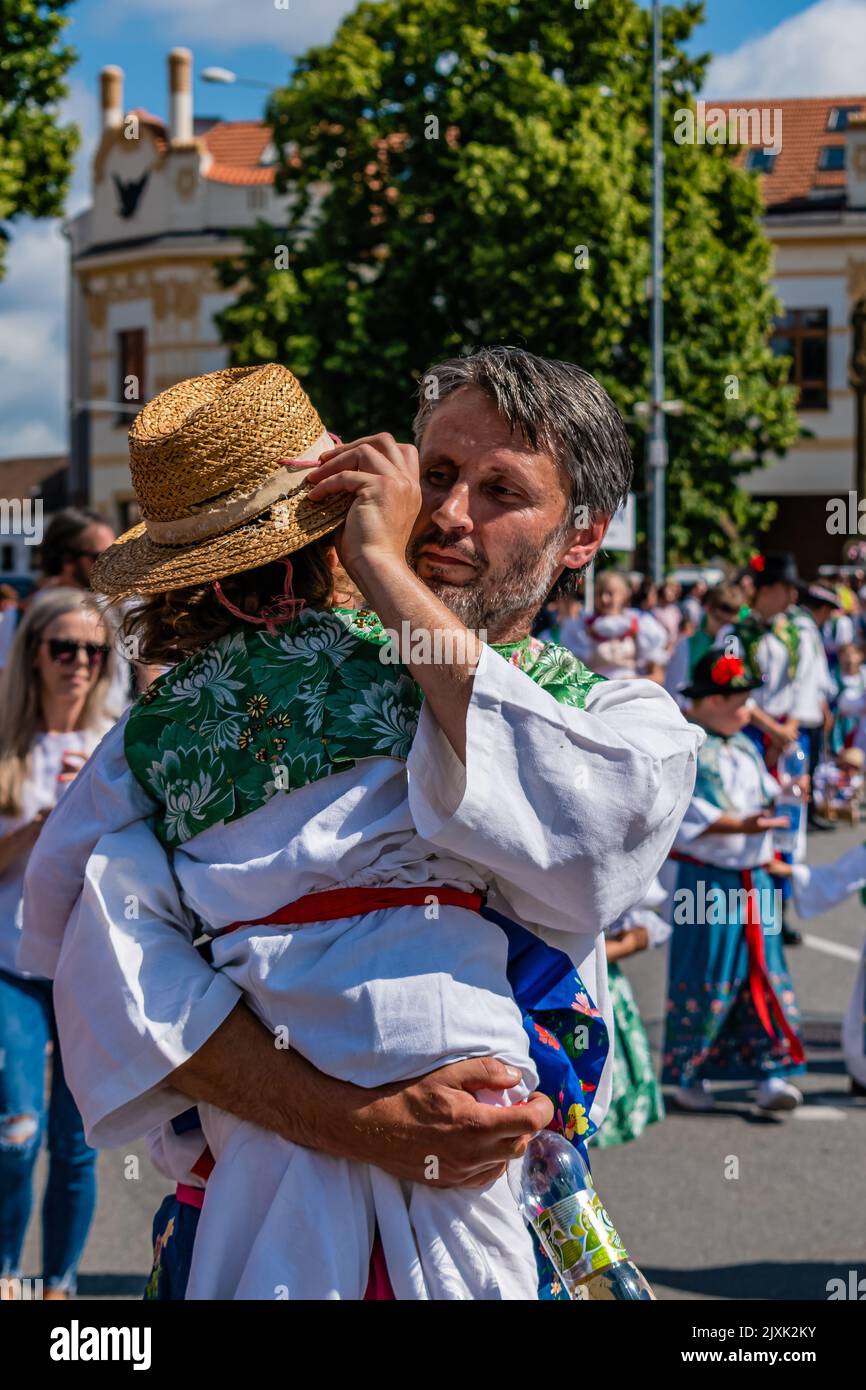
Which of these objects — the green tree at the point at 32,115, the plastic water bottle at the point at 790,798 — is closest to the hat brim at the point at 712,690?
the plastic water bottle at the point at 790,798

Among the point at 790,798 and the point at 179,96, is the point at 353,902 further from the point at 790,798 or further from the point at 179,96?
the point at 179,96

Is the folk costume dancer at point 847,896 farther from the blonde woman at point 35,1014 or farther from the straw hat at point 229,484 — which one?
the straw hat at point 229,484

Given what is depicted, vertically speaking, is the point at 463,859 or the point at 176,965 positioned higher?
the point at 463,859

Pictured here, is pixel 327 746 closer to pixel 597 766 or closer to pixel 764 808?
pixel 597 766

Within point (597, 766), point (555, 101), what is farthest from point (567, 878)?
point (555, 101)

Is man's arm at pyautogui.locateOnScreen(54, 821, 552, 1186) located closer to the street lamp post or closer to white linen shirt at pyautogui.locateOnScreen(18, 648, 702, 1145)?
white linen shirt at pyautogui.locateOnScreen(18, 648, 702, 1145)

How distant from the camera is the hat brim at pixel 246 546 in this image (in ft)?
7.23

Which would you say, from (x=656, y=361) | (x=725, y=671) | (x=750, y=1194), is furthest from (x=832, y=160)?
(x=750, y=1194)

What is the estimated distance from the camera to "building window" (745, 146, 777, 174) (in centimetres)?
4188

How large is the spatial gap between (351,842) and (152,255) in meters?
42.5

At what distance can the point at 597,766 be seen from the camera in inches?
81.0

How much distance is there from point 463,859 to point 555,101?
25907mm

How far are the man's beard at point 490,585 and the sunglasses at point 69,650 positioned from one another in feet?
9.58

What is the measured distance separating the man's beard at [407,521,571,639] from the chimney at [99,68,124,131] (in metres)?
49.2
